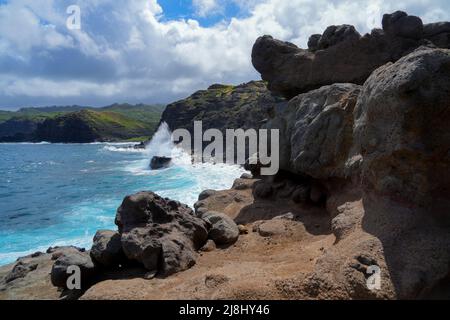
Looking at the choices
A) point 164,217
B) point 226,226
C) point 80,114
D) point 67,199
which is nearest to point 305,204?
point 226,226

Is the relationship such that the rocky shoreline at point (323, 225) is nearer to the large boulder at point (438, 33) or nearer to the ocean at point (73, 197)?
the ocean at point (73, 197)

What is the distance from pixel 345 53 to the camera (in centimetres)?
1984

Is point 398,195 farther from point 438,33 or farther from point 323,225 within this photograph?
point 438,33

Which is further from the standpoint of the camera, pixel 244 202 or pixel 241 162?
pixel 241 162

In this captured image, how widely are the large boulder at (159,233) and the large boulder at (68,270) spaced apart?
A: 110 centimetres

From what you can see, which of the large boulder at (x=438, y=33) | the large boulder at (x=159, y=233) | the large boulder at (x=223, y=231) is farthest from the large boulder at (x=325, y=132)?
the large boulder at (x=438, y=33)

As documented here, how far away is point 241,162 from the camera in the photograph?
51.2 m

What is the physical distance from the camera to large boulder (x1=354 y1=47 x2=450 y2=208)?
8023 millimetres

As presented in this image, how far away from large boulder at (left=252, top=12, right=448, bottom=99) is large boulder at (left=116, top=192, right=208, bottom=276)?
428 inches

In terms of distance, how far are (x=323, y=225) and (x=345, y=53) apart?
427 inches

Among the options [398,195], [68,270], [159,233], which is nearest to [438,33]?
[398,195]

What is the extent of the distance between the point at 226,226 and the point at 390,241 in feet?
20.4

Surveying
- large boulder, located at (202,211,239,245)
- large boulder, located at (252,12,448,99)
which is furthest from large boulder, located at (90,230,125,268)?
large boulder, located at (252,12,448,99)
